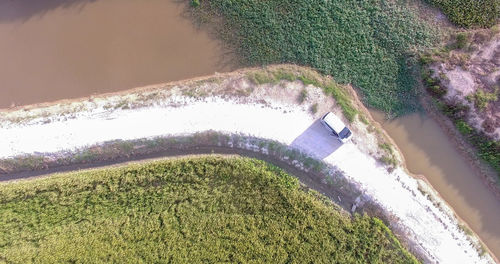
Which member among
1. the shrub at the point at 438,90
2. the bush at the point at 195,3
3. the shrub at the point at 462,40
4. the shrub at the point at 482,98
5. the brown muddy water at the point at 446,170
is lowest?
the bush at the point at 195,3

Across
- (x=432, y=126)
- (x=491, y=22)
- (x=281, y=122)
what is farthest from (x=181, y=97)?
(x=491, y=22)

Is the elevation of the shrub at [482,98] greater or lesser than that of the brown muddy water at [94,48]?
greater

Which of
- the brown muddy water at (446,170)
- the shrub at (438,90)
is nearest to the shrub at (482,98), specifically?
the shrub at (438,90)

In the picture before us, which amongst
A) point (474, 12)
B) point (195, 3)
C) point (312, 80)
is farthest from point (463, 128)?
point (195, 3)

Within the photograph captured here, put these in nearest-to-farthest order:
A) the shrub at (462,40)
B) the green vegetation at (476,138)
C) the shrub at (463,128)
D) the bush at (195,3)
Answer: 1. the green vegetation at (476,138)
2. the shrub at (463,128)
3. the shrub at (462,40)
4. the bush at (195,3)

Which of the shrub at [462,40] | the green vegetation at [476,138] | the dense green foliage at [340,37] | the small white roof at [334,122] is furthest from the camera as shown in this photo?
the dense green foliage at [340,37]

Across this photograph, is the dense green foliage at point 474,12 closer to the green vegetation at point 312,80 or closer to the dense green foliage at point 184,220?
the green vegetation at point 312,80

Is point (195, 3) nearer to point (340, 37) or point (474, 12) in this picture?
point (340, 37)

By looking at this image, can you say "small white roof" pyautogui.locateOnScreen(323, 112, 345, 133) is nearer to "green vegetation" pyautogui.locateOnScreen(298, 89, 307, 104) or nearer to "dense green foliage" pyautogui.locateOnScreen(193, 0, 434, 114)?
"green vegetation" pyautogui.locateOnScreen(298, 89, 307, 104)

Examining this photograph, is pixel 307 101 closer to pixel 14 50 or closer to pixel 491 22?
pixel 491 22
